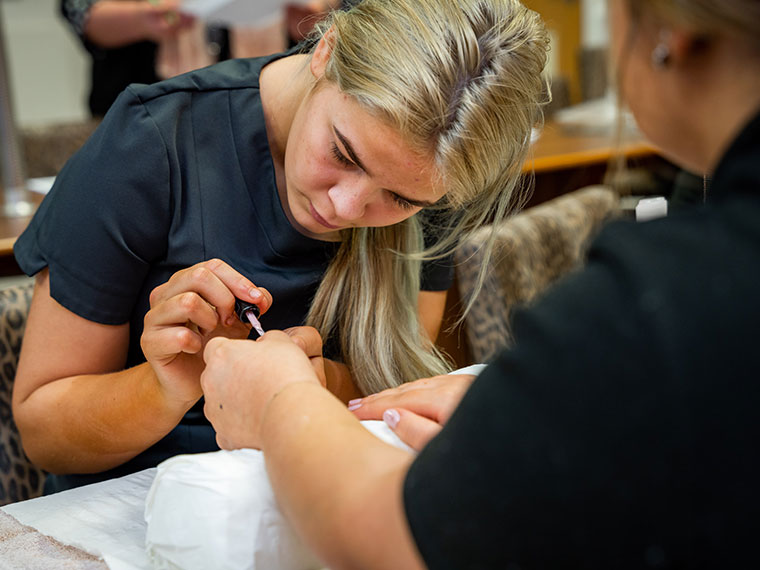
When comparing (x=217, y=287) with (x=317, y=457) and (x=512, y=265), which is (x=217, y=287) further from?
(x=512, y=265)

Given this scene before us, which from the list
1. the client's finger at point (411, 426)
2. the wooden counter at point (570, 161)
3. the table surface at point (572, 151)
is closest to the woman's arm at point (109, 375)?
the client's finger at point (411, 426)

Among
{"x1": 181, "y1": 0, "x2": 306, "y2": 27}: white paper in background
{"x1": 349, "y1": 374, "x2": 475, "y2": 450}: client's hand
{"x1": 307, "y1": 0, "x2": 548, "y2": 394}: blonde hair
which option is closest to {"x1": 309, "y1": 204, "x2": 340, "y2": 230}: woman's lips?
{"x1": 307, "y1": 0, "x2": 548, "y2": 394}: blonde hair

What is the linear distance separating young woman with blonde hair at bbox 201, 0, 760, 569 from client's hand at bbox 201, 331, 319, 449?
15 cm

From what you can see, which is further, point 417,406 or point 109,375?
point 109,375

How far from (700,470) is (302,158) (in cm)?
63

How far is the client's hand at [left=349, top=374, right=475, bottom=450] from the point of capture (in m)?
0.74

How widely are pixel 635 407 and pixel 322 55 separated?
0.67 m

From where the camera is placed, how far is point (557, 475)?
0.44 meters

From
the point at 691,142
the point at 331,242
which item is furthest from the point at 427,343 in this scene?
the point at 691,142

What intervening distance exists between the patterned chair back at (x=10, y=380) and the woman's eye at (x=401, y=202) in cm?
51

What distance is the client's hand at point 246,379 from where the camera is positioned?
0.66m

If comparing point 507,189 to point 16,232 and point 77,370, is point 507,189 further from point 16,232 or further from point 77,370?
point 16,232

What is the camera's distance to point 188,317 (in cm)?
85

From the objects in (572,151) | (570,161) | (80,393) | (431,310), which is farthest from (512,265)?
(572,151)
